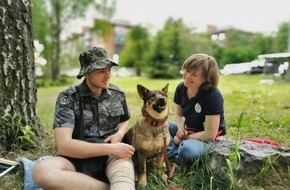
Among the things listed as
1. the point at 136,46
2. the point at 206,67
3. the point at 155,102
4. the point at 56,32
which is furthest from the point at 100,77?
the point at 136,46

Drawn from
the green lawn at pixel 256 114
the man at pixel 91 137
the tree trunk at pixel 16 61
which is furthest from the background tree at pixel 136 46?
the man at pixel 91 137

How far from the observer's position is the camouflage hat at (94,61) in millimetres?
3260

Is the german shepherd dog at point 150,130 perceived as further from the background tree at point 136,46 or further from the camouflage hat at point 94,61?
the background tree at point 136,46

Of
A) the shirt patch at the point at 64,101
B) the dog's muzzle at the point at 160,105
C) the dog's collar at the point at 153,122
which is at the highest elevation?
the shirt patch at the point at 64,101

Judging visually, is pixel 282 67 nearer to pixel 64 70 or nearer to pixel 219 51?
pixel 219 51

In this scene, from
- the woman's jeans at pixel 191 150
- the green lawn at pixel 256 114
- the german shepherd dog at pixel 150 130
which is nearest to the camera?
the german shepherd dog at pixel 150 130

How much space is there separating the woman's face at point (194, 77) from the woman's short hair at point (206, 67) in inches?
1.2

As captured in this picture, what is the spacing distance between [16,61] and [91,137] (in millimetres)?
1576

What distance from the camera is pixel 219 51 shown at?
1116 centimetres

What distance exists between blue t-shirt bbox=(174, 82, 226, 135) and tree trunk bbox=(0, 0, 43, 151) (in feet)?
6.33

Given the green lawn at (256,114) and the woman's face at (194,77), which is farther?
the green lawn at (256,114)

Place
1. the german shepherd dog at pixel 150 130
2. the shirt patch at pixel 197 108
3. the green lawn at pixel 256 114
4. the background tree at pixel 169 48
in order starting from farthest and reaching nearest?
the background tree at pixel 169 48, the green lawn at pixel 256 114, the shirt patch at pixel 197 108, the german shepherd dog at pixel 150 130

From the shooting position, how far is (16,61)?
4.23 m

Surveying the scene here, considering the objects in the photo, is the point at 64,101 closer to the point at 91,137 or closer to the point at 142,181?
the point at 91,137
